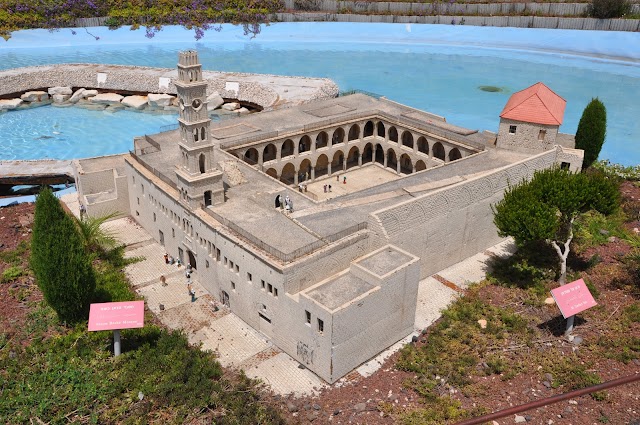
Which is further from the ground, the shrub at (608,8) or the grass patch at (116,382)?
the shrub at (608,8)

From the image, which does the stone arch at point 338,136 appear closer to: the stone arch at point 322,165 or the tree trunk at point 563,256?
the stone arch at point 322,165

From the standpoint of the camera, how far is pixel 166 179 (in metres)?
39.8

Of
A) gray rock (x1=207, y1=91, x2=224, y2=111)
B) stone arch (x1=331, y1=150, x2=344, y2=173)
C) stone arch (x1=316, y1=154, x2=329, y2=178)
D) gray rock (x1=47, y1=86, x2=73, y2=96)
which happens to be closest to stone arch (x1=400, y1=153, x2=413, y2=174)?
stone arch (x1=331, y1=150, x2=344, y2=173)

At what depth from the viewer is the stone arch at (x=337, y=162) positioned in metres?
56.0

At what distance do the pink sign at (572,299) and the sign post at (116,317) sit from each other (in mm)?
22926

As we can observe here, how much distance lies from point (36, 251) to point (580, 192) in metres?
32.3

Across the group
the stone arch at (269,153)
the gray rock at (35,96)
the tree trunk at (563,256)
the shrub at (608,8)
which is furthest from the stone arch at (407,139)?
the shrub at (608,8)

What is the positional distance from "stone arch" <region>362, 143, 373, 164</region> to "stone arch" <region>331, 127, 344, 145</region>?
309 centimetres

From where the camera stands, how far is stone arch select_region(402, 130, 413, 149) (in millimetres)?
54062

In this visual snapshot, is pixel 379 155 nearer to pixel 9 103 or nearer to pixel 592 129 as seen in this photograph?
pixel 592 129

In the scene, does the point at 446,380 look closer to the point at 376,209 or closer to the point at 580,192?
the point at 376,209

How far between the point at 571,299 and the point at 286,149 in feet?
95.1

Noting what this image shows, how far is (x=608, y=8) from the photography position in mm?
92875

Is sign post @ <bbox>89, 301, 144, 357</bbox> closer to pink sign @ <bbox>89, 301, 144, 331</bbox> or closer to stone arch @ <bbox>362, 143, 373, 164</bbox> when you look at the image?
pink sign @ <bbox>89, 301, 144, 331</bbox>
